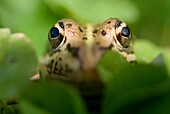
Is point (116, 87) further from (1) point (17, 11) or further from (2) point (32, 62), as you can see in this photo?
(1) point (17, 11)

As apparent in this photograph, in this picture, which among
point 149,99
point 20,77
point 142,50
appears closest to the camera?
point 149,99

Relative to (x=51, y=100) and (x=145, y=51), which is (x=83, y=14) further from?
(x=51, y=100)

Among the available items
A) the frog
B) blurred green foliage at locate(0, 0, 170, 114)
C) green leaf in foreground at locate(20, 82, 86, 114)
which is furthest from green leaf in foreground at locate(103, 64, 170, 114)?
the frog

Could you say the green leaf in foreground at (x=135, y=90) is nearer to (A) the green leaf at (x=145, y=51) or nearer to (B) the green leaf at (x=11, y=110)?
(B) the green leaf at (x=11, y=110)

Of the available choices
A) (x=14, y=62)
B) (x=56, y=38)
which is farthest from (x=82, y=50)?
(x=56, y=38)

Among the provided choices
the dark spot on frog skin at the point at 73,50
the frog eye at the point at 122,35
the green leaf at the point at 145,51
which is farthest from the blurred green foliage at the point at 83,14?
the dark spot on frog skin at the point at 73,50

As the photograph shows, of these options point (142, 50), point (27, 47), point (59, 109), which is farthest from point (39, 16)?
point (59, 109)

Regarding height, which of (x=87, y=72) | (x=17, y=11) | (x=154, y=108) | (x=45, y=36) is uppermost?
(x=17, y=11)
